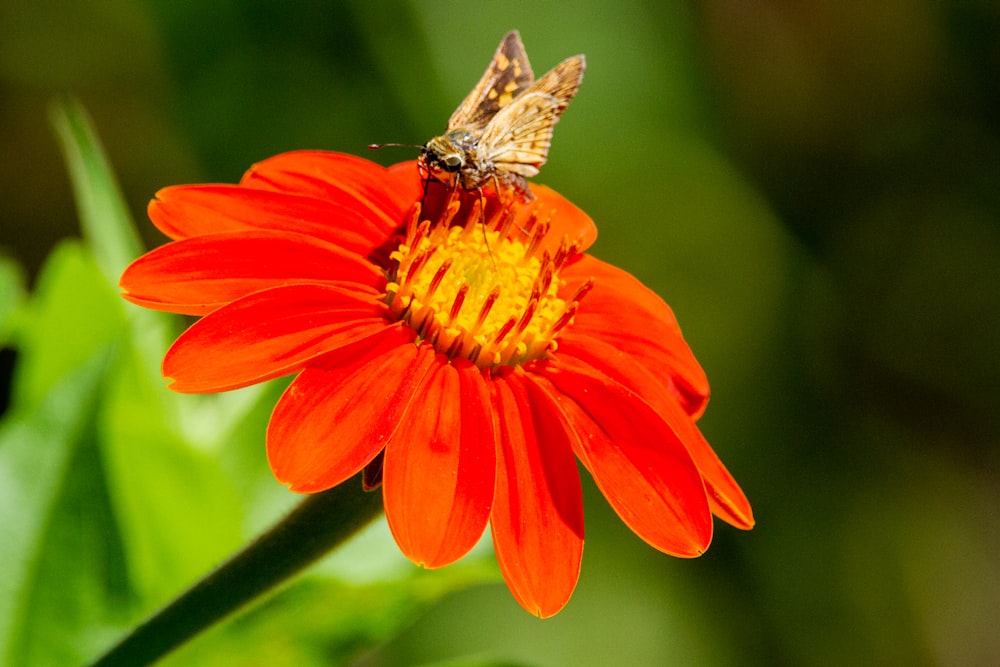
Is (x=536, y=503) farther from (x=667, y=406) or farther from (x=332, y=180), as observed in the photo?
(x=332, y=180)

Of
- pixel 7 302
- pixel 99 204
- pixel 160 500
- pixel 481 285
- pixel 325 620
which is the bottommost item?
pixel 325 620

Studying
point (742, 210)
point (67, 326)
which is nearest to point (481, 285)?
point (67, 326)

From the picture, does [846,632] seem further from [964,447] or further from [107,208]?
[107,208]

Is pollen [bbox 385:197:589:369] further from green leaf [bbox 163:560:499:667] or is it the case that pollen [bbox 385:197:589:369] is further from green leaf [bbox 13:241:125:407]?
green leaf [bbox 13:241:125:407]

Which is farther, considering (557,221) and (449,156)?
(557,221)

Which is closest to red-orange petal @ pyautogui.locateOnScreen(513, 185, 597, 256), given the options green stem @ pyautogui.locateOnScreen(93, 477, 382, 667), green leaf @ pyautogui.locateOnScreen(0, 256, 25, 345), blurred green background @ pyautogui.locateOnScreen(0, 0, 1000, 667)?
green stem @ pyautogui.locateOnScreen(93, 477, 382, 667)

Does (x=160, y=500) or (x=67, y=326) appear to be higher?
(x=67, y=326)
